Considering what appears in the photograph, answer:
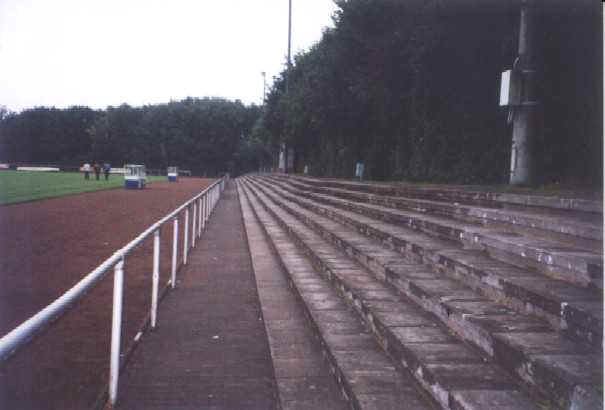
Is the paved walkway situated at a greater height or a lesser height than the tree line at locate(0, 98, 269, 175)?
lesser

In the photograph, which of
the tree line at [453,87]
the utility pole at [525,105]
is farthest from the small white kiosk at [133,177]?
the utility pole at [525,105]

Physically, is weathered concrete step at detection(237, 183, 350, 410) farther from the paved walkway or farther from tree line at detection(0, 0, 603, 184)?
tree line at detection(0, 0, 603, 184)

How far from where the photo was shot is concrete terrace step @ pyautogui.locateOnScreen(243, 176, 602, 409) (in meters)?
2.18

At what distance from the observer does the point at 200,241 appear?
10.7 meters

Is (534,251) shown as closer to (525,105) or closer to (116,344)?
(116,344)

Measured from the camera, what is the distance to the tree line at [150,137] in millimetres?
81000

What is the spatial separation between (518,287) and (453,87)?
10398 millimetres

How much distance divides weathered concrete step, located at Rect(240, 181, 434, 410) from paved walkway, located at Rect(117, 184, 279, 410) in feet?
1.53

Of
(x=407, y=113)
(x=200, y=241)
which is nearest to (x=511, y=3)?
(x=407, y=113)

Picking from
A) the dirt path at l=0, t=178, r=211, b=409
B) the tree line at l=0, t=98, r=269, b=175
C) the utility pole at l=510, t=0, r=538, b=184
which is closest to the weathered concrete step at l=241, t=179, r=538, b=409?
the dirt path at l=0, t=178, r=211, b=409

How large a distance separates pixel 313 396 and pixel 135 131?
84.9 metres

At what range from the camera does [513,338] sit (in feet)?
8.93

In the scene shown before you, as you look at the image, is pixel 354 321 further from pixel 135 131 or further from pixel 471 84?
pixel 135 131

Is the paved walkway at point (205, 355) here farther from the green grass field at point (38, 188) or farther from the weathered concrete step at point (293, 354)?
the green grass field at point (38, 188)
